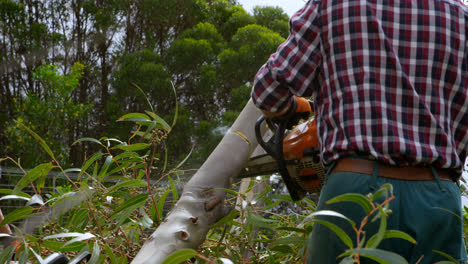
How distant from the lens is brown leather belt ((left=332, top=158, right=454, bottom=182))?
91 cm

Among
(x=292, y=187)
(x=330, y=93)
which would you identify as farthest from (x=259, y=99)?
(x=292, y=187)

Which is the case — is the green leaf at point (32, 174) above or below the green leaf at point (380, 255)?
above

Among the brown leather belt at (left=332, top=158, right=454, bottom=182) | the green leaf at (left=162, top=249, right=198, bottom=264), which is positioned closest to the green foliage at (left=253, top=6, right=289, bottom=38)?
the brown leather belt at (left=332, top=158, right=454, bottom=182)

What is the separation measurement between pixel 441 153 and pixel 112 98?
25.5ft

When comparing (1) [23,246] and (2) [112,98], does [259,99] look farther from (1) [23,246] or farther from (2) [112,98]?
(2) [112,98]

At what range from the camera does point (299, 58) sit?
0.97 m

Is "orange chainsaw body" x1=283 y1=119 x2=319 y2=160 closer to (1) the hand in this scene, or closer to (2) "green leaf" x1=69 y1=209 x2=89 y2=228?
(1) the hand

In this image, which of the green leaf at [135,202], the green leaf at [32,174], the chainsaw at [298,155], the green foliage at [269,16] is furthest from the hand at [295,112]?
the green foliage at [269,16]

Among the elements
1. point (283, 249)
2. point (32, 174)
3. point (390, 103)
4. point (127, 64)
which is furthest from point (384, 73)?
point (127, 64)

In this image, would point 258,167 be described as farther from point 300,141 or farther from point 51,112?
point 51,112

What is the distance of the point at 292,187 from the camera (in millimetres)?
1196

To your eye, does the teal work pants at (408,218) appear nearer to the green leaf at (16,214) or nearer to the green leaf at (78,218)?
the green leaf at (16,214)

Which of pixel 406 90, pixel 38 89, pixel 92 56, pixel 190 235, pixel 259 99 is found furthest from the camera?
pixel 92 56

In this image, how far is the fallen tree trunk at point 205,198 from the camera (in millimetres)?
1153
